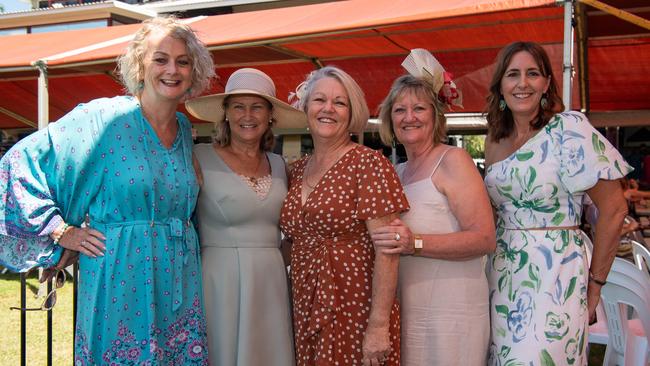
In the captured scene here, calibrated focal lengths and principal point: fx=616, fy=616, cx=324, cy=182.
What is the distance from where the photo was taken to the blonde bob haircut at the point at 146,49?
2373 mm

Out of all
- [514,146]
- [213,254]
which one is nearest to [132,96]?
[213,254]

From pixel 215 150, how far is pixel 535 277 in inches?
56.1

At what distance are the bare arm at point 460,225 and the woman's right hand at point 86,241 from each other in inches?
39.0

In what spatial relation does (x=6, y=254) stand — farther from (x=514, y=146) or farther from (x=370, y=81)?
(x=370, y=81)

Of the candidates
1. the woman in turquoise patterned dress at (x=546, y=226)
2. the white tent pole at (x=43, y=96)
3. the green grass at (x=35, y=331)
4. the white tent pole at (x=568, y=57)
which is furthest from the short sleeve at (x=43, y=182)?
the white tent pole at (x=43, y=96)

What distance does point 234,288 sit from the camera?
252 cm

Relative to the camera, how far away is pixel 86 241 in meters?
2.22

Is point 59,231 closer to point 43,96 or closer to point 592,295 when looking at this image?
point 592,295

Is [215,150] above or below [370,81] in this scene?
below

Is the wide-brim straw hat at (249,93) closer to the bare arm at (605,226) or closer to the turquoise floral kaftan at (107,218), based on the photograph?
the turquoise floral kaftan at (107,218)

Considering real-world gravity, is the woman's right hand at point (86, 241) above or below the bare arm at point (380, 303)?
above

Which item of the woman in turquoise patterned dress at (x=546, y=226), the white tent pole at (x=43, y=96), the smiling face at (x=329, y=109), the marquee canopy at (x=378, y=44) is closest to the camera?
the woman in turquoise patterned dress at (x=546, y=226)

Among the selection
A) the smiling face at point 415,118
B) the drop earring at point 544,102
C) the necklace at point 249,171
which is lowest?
the necklace at point 249,171

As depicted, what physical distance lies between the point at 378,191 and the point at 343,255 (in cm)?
28
